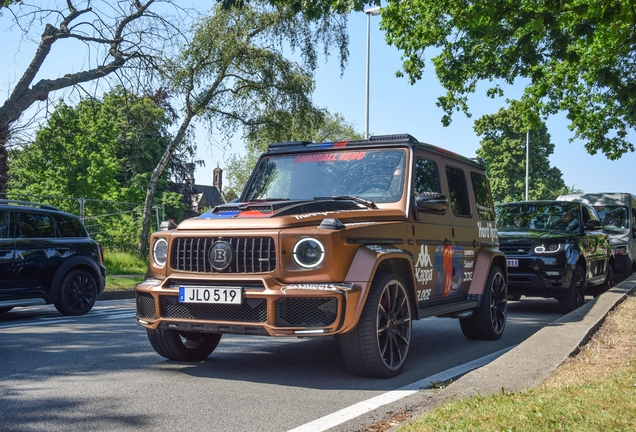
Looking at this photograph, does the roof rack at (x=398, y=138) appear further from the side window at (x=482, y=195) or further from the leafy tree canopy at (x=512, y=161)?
the leafy tree canopy at (x=512, y=161)

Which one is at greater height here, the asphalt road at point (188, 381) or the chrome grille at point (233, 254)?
the chrome grille at point (233, 254)

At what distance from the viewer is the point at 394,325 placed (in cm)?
580

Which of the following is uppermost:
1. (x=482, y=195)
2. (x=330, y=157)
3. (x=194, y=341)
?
(x=330, y=157)

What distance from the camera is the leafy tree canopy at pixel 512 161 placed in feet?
225

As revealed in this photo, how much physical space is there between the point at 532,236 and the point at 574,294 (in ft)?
3.72

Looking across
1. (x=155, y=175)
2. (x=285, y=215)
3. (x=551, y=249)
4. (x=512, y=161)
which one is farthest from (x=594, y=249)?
(x=512, y=161)

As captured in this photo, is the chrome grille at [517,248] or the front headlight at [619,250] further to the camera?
the front headlight at [619,250]

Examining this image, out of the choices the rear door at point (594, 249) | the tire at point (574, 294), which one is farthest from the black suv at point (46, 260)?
the rear door at point (594, 249)

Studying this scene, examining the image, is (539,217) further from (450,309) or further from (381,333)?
(381,333)

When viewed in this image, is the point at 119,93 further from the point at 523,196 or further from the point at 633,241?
the point at 523,196

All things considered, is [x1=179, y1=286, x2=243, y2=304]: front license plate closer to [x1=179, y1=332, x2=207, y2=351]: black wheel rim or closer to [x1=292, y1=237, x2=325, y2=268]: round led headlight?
[x1=292, y1=237, x2=325, y2=268]: round led headlight

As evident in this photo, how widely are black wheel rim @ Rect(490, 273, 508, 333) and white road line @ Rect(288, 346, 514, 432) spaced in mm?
1891

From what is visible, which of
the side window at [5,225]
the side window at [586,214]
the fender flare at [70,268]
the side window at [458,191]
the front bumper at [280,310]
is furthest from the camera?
the side window at [586,214]

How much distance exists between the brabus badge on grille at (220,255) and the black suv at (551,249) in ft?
22.5
